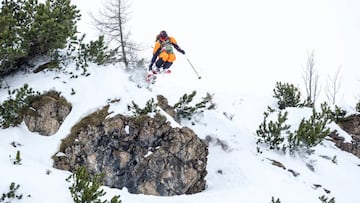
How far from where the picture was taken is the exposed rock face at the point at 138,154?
12.1 m

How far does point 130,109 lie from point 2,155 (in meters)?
4.11

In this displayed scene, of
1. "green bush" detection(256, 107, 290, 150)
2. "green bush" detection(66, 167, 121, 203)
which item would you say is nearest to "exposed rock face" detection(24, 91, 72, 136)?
"green bush" detection(66, 167, 121, 203)

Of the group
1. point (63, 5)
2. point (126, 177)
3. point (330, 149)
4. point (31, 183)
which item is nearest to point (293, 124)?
point (330, 149)

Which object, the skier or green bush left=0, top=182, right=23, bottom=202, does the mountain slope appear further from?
the skier

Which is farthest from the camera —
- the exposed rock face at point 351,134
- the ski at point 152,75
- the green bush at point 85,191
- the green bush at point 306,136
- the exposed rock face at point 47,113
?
the exposed rock face at point 351,134

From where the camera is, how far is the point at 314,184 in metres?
15.3

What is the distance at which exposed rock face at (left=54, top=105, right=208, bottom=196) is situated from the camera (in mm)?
12094

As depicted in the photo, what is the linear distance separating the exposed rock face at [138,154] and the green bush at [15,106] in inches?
70.3

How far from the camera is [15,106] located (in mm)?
12516

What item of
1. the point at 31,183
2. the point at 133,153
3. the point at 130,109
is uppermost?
the point at 130,109

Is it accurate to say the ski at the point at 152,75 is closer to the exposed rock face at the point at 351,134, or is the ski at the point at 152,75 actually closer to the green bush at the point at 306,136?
the green bush at the point at 306,136

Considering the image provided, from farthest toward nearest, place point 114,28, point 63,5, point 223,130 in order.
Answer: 1. point 114,28
2. point 223,130
3. point 63,5

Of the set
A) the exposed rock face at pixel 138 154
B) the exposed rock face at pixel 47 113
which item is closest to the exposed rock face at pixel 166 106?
the exposed rock face at pixel 138 154

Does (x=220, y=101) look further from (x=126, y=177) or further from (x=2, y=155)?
(x=2, y=155)
